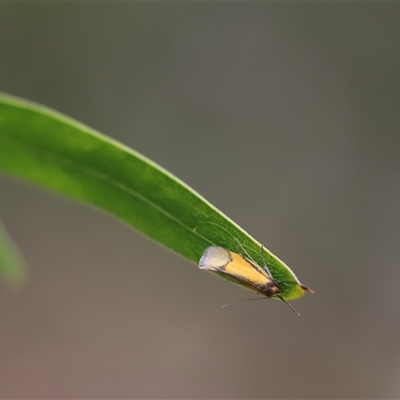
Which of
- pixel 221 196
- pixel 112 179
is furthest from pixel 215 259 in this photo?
pixel 221 196

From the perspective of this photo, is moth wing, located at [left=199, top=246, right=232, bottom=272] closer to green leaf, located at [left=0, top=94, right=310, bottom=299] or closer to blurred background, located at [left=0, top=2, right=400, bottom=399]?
green leaf, located at [left=0, top=94, right=310, bottom=299]

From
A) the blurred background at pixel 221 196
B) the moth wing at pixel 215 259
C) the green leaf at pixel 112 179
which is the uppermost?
the blurred background at pixel 221 196

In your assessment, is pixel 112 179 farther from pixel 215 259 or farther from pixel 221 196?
pixel 221 196

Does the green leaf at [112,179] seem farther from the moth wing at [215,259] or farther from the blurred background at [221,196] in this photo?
the blurred background at [221,196]

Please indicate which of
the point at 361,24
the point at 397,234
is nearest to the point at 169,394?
the point at 397,234

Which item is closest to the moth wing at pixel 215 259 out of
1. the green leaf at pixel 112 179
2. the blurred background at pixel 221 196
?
the green leaf at pixel 112 179

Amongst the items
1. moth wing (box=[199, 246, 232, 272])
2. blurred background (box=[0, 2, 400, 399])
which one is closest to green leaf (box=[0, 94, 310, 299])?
moth wing (box=[199, 246, 232, 272])

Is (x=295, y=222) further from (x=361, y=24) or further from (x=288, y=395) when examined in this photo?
(x=361, y=24)
